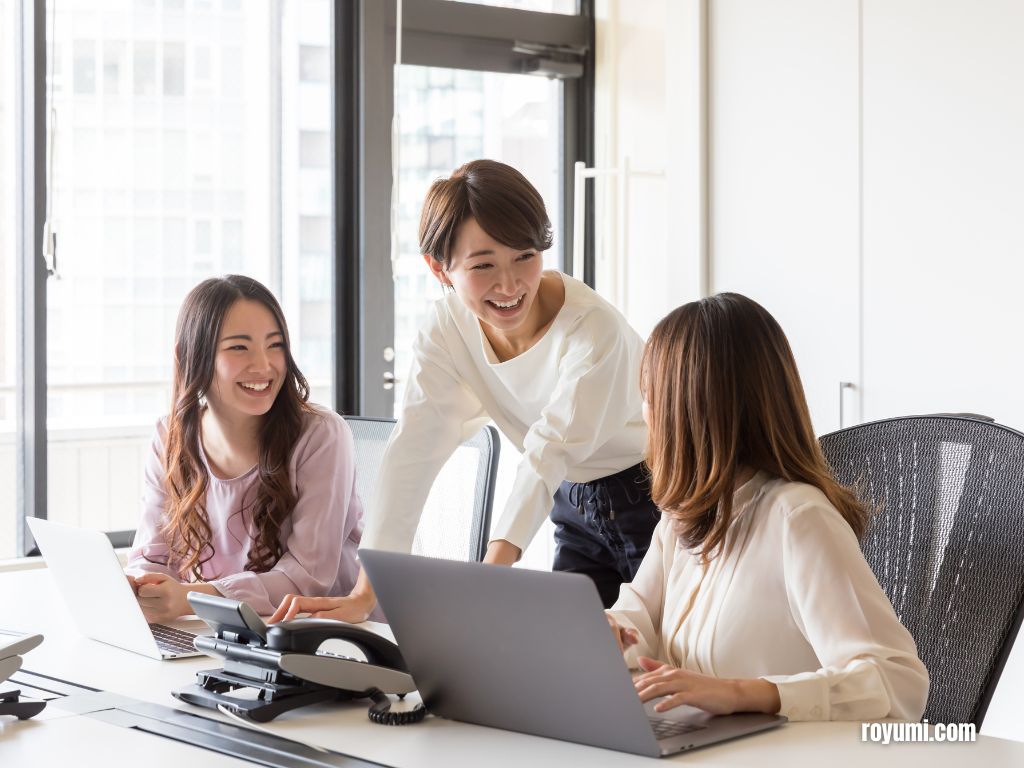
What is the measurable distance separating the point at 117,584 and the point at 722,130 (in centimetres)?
206

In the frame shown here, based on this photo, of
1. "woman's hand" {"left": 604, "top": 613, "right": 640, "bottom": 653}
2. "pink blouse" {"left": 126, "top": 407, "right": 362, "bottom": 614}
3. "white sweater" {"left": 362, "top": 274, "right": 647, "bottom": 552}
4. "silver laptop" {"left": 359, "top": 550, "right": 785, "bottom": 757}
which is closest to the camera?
"silver laptop" {"left": 359, "top": 550, "right": 785, "bottom": 757}

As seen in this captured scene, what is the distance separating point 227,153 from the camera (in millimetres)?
3520

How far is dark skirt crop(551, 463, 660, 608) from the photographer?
6.43ft

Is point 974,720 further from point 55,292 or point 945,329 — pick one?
point 55,292

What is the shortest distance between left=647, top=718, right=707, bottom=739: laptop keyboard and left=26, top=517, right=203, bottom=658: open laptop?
63 cm

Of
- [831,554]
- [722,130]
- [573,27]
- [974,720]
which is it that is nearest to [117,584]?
[831,554]

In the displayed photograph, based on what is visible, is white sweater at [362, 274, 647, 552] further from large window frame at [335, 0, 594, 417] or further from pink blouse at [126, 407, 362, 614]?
large window frame at [335, 0, 594, 417]

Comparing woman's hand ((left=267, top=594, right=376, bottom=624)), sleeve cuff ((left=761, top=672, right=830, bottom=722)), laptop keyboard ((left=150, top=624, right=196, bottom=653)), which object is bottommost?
laptop keyboard ((left=150, top=624, right=196, bottom=653))

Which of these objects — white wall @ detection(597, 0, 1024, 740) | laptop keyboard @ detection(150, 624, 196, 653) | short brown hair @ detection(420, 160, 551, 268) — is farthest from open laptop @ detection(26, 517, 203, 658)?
white wall @ detection(597, 0, 1024, 740)

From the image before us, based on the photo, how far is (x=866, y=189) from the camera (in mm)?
2678

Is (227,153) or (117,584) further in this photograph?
(227,153)

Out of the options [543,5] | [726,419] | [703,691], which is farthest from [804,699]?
[543,5]

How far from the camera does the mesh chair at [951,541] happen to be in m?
1.33

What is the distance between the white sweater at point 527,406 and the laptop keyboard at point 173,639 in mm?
365
